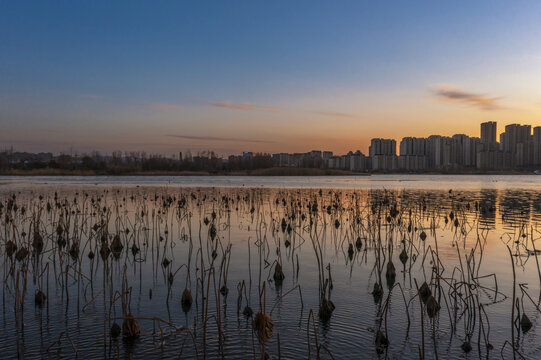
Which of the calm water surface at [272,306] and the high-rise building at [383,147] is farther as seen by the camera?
the high-rise building at [383,147]

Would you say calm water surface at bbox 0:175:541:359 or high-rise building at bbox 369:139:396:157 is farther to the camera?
high-rise building at bbox 369:139:396:157

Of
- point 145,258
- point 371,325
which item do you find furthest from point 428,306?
point 145,258

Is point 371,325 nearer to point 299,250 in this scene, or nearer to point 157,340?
point 157,340

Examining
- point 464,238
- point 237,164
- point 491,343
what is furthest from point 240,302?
point 237,164

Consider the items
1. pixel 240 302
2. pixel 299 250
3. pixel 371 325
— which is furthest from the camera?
pixel 299 250

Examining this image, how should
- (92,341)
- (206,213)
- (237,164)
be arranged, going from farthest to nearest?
1. (237,164)
2. (206,213)
3. (92,341)

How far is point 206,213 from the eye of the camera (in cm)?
1836

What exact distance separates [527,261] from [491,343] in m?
5.35

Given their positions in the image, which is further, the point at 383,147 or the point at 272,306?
the point at 383,147

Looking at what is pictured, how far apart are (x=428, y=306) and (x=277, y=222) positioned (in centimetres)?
952

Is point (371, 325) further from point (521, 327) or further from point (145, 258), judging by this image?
point (145, 258)

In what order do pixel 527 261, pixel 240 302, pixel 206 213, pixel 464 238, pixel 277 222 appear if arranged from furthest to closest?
1. pixel 206 213
2. pixel 277 222
3. pixel 464 238
4. pixel 527 261
5. pixel 240 302

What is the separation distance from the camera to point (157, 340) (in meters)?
5.32

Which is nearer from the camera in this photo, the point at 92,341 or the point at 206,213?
the point at 92,341
